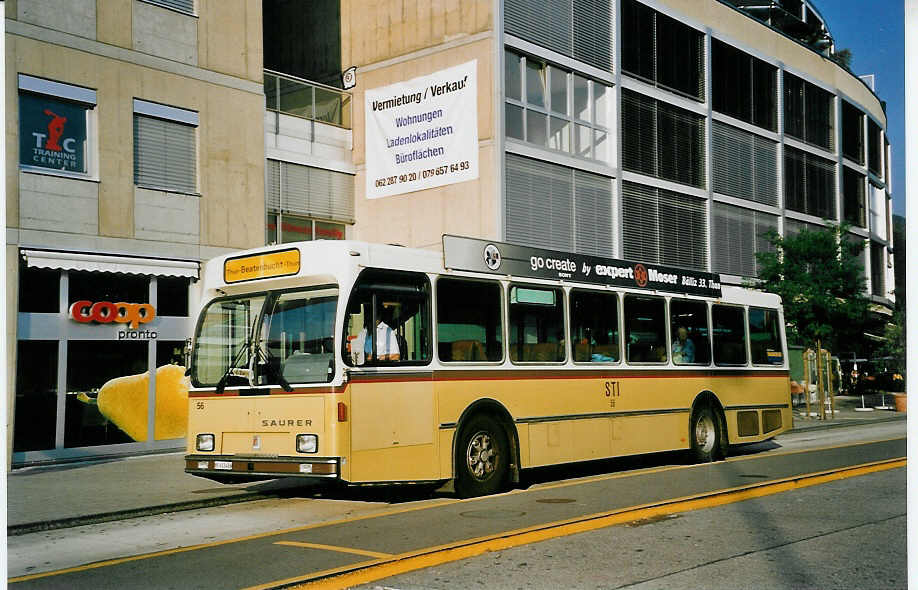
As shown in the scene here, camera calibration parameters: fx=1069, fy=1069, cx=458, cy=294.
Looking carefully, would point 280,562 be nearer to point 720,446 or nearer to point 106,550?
point 106,550

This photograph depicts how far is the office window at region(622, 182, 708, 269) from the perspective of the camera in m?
29.5

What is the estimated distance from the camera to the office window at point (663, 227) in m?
29.5

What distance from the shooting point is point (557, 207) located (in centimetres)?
2642

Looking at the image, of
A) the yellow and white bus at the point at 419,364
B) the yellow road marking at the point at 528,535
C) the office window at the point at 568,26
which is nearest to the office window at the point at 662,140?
the office window at the point at 568,26

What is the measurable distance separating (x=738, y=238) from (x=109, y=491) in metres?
25.7

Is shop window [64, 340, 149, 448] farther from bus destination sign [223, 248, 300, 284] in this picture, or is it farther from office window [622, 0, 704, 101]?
office window [622, 0, 704, 101]

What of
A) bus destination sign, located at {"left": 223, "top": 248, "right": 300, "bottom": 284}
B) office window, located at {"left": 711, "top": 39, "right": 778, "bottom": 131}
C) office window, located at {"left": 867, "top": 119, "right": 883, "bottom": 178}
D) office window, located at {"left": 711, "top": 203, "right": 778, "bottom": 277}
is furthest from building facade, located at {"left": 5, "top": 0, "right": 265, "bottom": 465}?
office window, located at {"left": 867, "top": 119, "right": 883, "bottom": 178}

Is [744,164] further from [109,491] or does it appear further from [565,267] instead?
[109,491]

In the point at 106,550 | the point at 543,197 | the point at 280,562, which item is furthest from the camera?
the point at 543,197

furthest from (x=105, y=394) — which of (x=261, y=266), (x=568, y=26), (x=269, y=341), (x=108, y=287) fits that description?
(x=568, y=26)

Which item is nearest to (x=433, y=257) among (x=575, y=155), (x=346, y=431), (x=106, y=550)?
(x=346, y=431)

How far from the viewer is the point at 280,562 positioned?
7.84 m

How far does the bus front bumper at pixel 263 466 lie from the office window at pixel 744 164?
984 inches

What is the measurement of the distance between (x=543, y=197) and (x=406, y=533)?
17397 millimetres
